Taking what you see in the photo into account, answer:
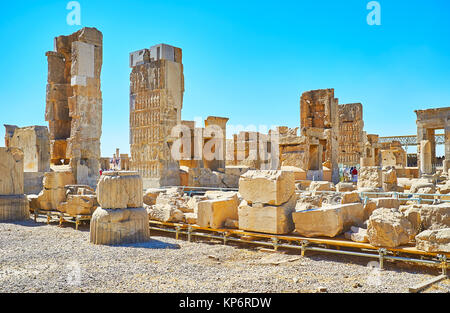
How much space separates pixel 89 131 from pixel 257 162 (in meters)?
8.02

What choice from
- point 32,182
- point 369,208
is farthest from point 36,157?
point 369,208

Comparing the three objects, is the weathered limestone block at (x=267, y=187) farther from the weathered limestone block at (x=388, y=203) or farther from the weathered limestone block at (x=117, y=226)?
the weathered limestone block at (x=117, y=226)

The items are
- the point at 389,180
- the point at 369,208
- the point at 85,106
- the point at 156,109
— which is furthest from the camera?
the point at 85,106

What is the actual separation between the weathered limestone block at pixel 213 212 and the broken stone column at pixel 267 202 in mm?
524

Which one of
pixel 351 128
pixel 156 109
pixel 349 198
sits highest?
pixel 351 128

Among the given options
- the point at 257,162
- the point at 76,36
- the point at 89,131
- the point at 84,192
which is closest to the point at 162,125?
the point at 89,131

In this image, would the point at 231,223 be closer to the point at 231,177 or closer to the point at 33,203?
the point at 33,203

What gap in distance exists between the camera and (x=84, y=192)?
8914mm

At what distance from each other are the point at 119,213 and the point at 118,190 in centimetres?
40

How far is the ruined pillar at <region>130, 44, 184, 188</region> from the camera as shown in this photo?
12.7m

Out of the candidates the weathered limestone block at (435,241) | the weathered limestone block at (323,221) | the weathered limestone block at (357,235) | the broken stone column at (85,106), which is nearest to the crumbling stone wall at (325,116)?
the broken stone column at (85,106)

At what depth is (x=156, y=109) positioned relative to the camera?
1273cm

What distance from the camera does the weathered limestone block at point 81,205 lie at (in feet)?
27.6

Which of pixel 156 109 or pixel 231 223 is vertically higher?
pixel 156 109
